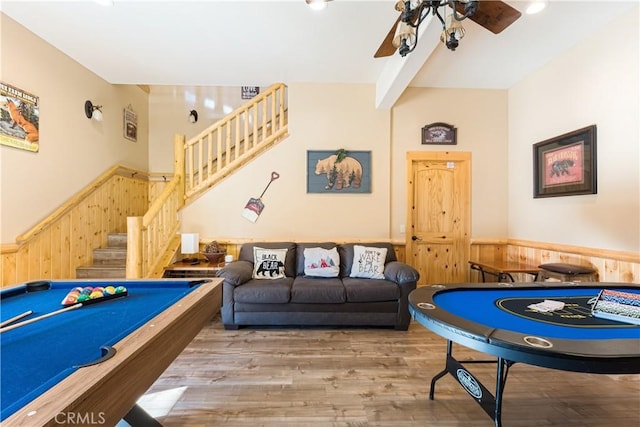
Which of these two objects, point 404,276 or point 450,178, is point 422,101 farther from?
point 404,276

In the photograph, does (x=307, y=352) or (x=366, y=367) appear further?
(x=307, y=352)

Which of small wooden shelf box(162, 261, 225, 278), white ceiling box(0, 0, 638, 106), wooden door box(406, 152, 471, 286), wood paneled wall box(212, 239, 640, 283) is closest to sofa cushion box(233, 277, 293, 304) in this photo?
small wooden shelf box(162, 261, 225, 278)

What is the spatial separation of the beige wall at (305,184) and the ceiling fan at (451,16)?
5.91ft

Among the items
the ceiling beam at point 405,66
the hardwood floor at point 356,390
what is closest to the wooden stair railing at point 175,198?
the hardwood floor at point 356,390

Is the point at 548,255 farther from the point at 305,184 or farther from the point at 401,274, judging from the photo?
the point at 305,184

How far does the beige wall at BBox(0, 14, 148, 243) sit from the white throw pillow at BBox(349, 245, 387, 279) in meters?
3.62

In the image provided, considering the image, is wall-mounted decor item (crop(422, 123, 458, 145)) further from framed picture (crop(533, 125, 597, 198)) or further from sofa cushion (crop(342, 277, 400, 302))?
sofa cushion (crop(342, 277, 400, 302))

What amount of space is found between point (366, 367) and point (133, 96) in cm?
539

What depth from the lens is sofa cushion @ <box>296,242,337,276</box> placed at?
145 inches

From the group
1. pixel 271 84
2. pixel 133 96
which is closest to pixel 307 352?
pixel 271 84

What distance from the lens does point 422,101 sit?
4.21 meters

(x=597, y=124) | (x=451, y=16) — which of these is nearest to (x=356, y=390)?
(x=451, y=16)

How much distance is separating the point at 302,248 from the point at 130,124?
362 cm

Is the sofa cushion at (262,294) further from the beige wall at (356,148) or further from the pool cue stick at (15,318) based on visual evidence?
the pool cue stick at (15,318)
